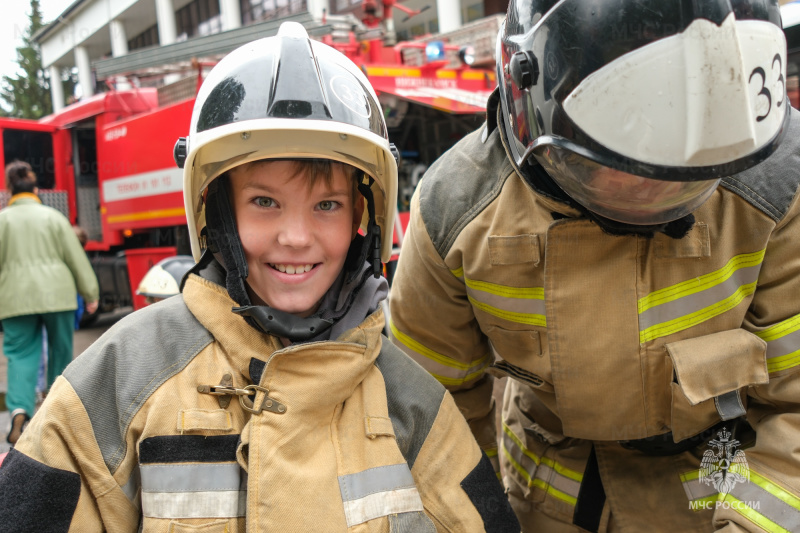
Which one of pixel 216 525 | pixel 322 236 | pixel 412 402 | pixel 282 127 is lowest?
pixel 216 525

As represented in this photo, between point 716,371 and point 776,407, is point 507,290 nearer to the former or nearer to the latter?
point 716,371

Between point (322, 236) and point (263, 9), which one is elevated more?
point (263, 9)

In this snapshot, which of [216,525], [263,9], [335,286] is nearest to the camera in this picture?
[216,525]

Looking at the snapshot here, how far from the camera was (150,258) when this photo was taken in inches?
297

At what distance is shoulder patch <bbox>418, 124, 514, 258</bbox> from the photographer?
1645 millimetres

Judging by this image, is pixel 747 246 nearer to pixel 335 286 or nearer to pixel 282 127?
pixel 335 286

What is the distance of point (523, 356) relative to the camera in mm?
1696

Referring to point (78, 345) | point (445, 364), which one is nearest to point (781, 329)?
point (445, 364)

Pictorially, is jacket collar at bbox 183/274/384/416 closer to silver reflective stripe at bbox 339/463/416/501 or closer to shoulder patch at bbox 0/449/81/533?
silver reflective stripe at bbox 339/463/416/501

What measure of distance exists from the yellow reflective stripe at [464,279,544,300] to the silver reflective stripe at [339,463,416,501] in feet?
1.52

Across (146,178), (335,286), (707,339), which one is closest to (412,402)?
(335,286)

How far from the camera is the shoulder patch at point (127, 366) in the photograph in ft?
4.16

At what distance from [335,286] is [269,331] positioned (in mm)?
273

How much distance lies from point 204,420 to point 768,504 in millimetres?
1144
